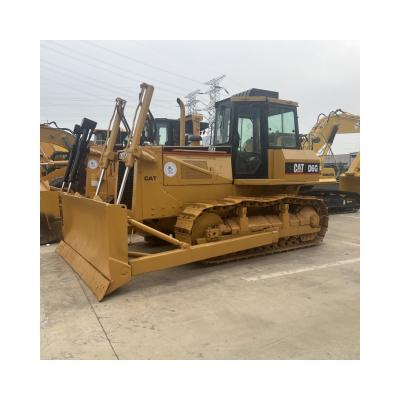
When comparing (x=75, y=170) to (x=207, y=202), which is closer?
(x=207, y=202)

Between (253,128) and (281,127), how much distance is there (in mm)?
602

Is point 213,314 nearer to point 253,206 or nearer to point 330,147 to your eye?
point 253,206

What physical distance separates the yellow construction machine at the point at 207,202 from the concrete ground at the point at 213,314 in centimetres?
32

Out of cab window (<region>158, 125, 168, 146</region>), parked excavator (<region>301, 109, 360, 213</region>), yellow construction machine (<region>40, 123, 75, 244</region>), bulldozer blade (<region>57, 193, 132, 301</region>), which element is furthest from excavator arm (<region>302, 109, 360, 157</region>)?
bulldozer blade (<region>57, 193, 132, 301</region>)

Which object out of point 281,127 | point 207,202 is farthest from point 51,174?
point 281,127

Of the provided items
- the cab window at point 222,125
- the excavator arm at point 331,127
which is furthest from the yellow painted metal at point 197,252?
the excavator arm at point 331,127

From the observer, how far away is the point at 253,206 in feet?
19.2

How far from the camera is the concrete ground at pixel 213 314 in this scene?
9.91ft

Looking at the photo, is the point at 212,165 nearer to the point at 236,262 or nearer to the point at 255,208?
the point at 255,208

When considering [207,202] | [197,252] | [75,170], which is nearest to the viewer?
[197,252]

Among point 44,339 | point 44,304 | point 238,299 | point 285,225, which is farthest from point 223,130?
point 44,339

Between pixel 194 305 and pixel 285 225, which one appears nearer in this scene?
pixel 194 305

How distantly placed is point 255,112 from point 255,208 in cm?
176

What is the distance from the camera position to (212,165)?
19.7 ft
